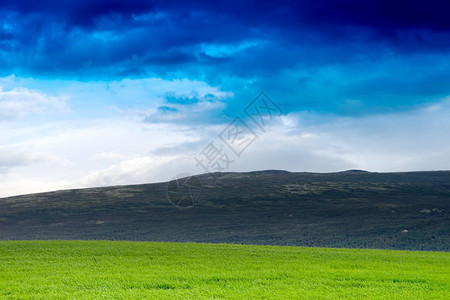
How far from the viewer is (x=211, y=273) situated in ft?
51.5

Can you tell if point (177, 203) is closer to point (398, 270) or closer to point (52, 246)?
point (52, 246)

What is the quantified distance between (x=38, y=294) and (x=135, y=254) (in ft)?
26.9

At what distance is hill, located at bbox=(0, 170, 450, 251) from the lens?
3919 centimetres

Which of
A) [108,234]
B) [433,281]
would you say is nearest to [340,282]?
[433,281]

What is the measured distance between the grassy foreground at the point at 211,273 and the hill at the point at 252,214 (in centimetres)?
1648

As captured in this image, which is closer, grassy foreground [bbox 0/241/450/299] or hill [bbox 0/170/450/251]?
grassy foreground [bbox 0/241/450/299]

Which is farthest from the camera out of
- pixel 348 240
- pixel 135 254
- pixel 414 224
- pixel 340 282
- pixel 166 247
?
pixel 414 224

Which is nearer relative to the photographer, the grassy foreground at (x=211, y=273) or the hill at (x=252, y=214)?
the grassy foreground at (x=211, y=273)

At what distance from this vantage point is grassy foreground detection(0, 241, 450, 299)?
12719mm

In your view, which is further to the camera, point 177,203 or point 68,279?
point 177,203

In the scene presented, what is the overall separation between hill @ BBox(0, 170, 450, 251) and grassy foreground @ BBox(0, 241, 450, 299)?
1648 centimetres

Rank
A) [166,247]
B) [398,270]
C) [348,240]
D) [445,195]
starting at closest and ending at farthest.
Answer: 1. [398,270]
2. [166,247]
3. [348,240]
4. [445,195]

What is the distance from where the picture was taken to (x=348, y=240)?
121 ft

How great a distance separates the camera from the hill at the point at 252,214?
39.2 m
